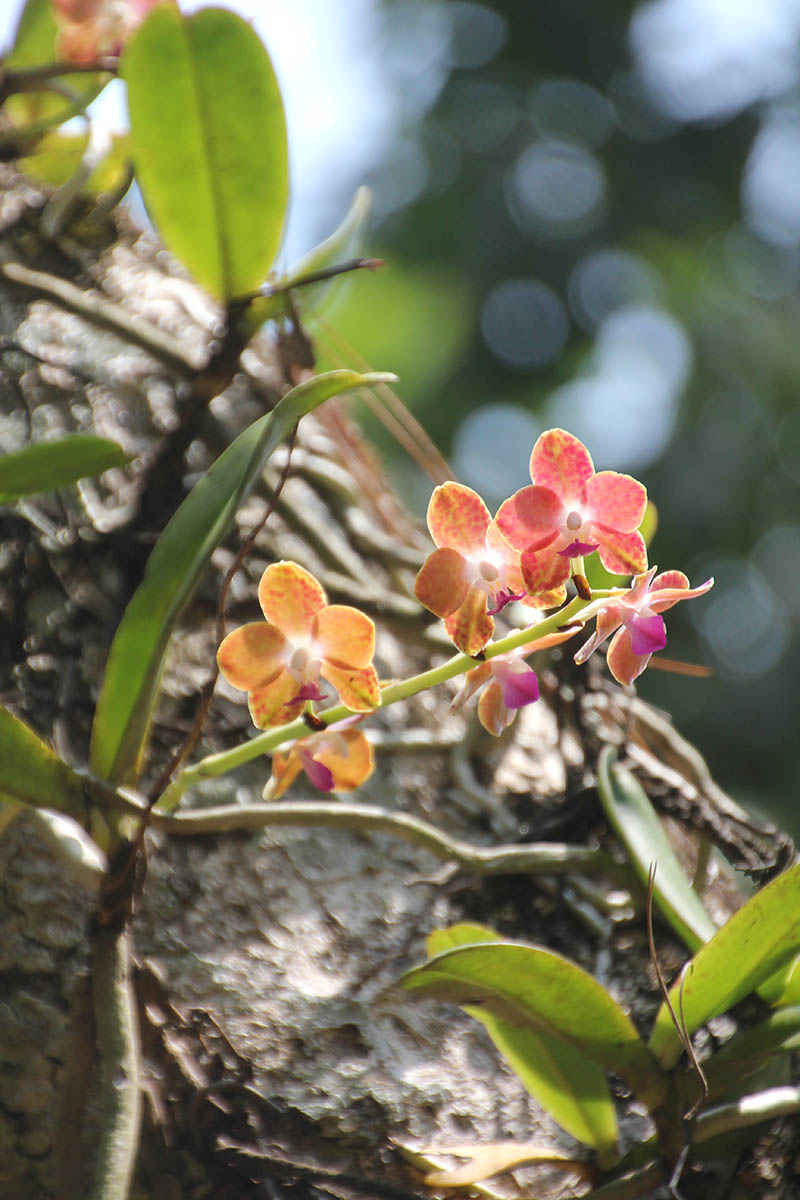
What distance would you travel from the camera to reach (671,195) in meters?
2.87

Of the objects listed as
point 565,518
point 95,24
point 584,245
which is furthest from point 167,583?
point 584,245

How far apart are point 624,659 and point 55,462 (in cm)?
30

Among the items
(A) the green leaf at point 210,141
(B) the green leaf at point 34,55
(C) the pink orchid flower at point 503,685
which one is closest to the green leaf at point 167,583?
(C) the pink orchid flower at point 503,685

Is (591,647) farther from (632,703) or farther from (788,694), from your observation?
(788,694)

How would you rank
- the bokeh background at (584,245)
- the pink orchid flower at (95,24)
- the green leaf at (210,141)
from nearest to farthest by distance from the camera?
the green leaf at (210,141), the pink orchid flower at (95,24), the bokeh background at (584,245)

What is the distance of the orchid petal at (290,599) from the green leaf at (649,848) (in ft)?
0.88

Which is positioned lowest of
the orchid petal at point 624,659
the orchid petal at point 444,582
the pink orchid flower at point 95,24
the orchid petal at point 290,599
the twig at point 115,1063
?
the twig at point 115,1063

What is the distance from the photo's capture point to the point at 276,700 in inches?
16.1

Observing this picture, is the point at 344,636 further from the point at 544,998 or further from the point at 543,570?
the point at 544,998

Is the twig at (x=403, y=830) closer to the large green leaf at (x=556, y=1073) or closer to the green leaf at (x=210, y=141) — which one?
the large green leaf at (x=556, y=1073)

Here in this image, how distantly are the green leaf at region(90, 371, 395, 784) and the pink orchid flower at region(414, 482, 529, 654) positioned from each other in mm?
71

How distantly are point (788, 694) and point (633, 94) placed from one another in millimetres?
1788

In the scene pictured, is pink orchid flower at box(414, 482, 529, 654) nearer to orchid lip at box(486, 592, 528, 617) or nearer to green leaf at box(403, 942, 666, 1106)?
orchid lip at box(486, 592, 528, 617)

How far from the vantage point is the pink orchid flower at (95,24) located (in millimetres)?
771
